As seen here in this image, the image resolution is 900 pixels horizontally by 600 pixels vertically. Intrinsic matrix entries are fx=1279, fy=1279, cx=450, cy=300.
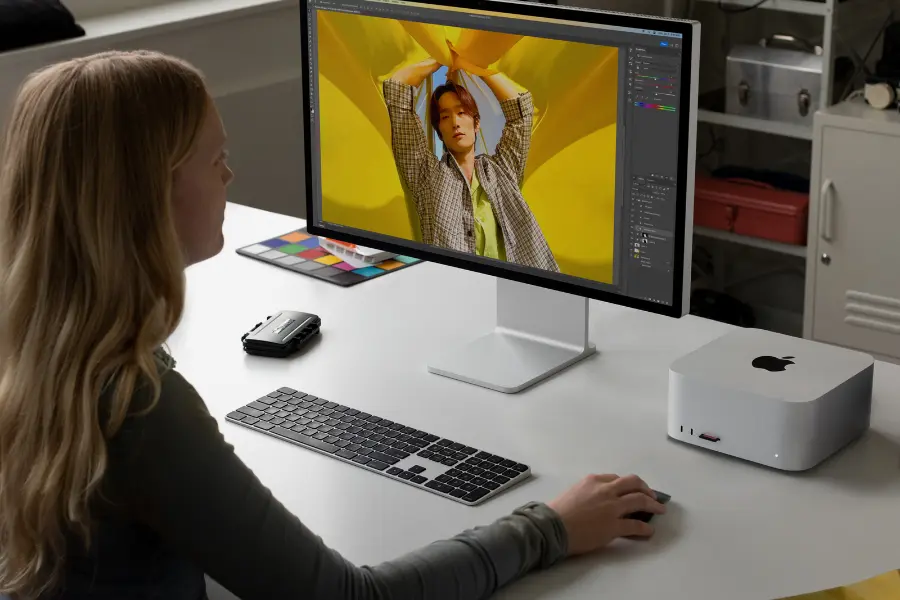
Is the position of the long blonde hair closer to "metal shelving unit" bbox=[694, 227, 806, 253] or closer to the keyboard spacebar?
the keyboard spacebar

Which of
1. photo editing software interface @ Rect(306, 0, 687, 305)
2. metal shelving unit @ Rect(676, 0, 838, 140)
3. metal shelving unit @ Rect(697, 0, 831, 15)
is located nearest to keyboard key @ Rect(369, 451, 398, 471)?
photo editing software interface @ Rect(306, 0, 687, 305)

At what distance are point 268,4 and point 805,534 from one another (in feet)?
7.35

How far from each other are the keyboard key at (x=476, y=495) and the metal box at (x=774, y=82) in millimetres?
1872

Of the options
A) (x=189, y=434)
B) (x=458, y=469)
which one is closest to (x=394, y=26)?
(x=458, y=469)

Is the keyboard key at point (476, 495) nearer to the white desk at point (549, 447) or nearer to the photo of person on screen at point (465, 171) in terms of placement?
the white desk at point (549, 447)

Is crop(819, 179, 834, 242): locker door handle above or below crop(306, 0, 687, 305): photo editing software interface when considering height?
below

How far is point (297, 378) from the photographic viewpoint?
1744 mm

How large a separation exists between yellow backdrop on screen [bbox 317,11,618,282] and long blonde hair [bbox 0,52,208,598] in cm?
55

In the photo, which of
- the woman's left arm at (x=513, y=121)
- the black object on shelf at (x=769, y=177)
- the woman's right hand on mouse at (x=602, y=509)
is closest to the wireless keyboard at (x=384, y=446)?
the woman's right hand on mouse at (x=602, y=509)

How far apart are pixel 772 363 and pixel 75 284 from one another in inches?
32.4

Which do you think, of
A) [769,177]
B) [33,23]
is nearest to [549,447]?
[33,23]

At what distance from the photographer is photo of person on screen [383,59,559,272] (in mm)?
1605

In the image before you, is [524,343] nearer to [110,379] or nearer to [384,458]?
[384,458]

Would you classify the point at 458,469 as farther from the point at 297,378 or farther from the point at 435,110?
the point at 435,110
